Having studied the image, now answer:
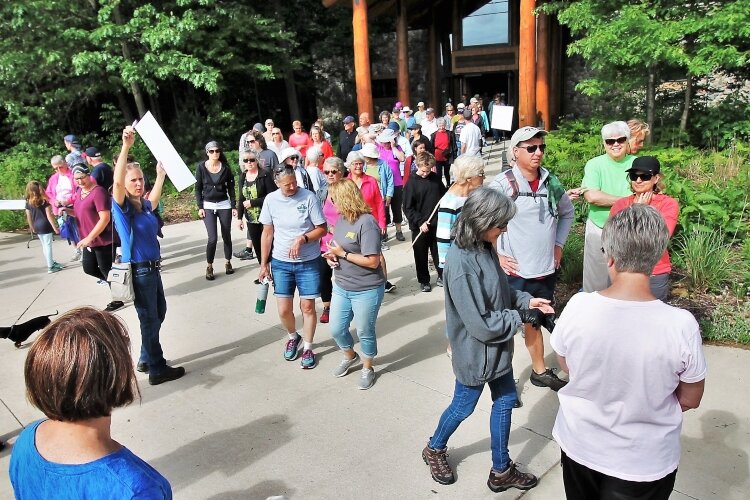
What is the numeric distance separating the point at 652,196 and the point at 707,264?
7.53 feet

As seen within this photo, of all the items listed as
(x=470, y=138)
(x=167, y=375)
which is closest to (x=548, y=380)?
(x=167, y=375)

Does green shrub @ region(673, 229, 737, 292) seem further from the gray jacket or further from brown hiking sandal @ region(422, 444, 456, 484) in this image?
brown hiking sandal @ region(422, 444, 456, 484)

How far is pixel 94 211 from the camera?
596 cm

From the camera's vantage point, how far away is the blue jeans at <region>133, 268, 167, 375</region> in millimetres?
4305

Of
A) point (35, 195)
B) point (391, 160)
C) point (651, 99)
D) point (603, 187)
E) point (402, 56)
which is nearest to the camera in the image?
point (603, 187)

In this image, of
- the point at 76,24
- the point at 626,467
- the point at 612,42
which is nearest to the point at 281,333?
the point at 626,467

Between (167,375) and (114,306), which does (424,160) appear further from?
(114,306)

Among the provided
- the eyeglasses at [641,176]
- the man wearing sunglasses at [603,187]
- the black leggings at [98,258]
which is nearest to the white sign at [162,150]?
the black leggings at [98,258]

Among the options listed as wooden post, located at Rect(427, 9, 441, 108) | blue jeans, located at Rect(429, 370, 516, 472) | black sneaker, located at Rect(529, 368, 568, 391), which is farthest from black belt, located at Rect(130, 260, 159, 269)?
wooden post, located at Rect(427, 9, 441, 108)

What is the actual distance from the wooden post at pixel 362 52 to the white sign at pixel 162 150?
11.0 meters

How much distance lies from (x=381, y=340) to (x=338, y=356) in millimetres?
504

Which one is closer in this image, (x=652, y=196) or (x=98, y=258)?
(x=652, y=196)

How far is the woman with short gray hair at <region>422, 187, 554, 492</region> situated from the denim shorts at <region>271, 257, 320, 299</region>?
6.43ft

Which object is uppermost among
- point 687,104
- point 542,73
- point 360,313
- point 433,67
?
point 433,67
